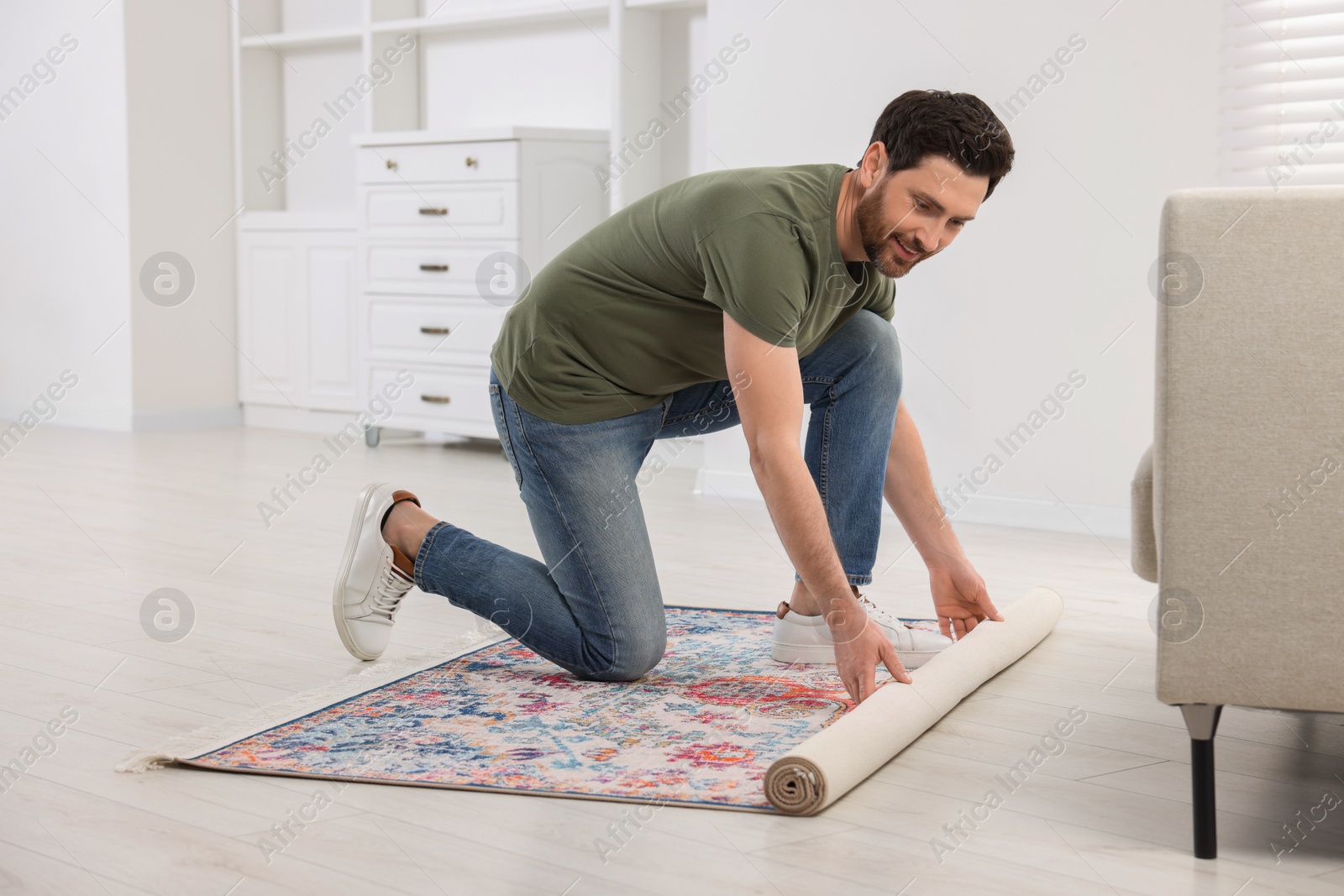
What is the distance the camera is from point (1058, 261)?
3162 millimetres

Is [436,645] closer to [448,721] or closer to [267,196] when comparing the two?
[448,721]

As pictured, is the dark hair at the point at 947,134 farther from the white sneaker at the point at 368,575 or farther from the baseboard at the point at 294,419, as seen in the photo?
the baseboard at the point at 294,419

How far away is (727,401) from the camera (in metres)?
1.91

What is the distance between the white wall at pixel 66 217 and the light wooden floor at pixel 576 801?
103 inches

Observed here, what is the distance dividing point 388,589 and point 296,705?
9.9 inches

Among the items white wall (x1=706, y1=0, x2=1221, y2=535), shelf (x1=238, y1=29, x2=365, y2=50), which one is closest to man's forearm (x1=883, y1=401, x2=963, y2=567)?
white wall (x1=706, y1=0, x2=1221, y2=535)

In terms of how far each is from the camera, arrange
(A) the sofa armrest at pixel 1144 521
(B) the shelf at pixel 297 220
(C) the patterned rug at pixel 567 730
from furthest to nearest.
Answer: (B) the shelf at pixel 297 220 → (A) the sofa armrest at pixel 1144 521 → (C) the patterned rug at pixel 567 730

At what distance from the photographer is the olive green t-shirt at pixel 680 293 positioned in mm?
1497

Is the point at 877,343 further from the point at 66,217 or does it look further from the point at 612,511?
the point at 66,217

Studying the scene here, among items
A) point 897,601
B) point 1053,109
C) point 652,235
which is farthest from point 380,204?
point 652,235

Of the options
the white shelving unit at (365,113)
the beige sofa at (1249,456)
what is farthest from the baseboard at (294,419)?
the beige sofa at (1249,456)

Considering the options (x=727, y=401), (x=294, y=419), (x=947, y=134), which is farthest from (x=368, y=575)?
(x=294, y=419)

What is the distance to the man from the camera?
148cm

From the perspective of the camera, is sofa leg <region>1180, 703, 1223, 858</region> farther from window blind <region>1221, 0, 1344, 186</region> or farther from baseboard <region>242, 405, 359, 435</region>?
baseboard <region>242, 405, 359, 435</region>
